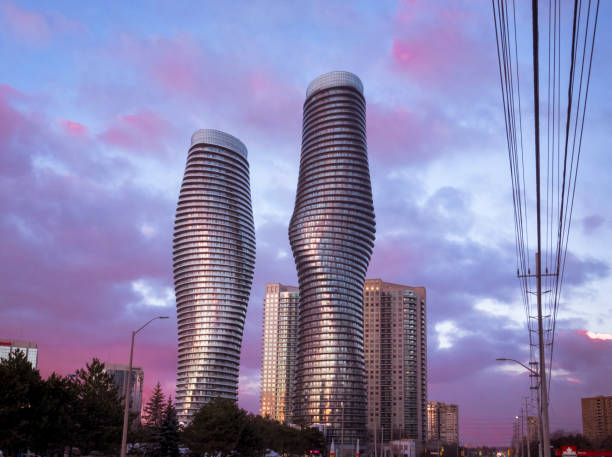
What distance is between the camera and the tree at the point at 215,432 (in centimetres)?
8312

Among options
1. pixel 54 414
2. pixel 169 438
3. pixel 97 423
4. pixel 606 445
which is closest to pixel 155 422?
pixel 169 438

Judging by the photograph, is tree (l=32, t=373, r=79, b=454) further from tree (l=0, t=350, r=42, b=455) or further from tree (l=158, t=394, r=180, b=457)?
tree (l=158, t=394, r=180, b=457)

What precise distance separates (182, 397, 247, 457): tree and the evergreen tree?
615 centimetres

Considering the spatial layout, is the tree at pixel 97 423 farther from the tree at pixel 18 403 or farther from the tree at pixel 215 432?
the tree at pixel 18 403

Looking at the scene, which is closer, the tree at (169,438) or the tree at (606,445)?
the tree at (169,438)

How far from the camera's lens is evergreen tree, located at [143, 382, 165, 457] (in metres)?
89.4

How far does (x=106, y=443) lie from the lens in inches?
2781

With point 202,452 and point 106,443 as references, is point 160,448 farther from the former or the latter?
point 106,443

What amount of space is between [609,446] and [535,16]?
195 m

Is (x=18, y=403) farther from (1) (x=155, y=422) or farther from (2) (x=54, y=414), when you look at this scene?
(1) (x=155, y=422)

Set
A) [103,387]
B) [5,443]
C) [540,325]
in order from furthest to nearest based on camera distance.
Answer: [103,387] → [5,443] → [540,325]

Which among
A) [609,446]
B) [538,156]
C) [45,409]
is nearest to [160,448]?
[45,409]

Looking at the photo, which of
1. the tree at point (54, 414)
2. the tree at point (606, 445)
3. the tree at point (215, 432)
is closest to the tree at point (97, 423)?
the tree at point (54, 414)

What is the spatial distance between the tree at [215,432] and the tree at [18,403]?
33757 millimetres
